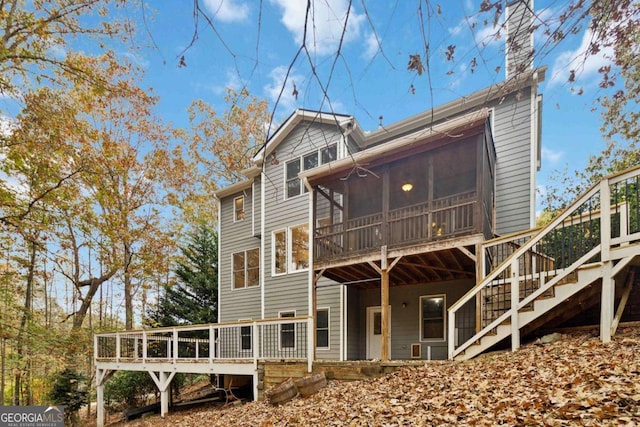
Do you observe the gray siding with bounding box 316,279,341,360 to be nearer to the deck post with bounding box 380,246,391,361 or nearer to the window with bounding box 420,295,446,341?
the window with bounding box 420,295,446,341

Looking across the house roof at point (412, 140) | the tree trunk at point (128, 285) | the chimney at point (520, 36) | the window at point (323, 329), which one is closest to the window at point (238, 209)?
the window at point (323, 329)

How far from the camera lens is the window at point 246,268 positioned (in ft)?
43.4

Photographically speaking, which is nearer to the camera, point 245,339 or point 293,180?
point 293,180

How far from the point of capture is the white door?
35.0ft

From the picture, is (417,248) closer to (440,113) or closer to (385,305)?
(385,305)

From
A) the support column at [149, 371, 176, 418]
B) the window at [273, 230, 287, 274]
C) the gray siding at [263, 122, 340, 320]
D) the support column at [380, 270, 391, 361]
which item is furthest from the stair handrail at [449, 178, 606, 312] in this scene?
the support column at [149, 371, 176, 418]

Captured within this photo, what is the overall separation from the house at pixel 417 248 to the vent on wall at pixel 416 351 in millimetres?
28

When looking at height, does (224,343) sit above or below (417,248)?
below

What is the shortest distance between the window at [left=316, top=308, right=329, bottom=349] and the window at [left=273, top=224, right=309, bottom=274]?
4.84 feet

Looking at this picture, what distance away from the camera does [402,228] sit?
8.12 meters

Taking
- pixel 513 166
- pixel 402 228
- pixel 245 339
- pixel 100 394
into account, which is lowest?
pixel 100 394

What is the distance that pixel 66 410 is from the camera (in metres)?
12.4

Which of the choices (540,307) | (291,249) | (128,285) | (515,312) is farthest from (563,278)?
(128,285)

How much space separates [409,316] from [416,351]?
0.91 metres
